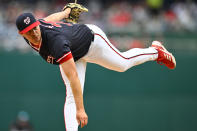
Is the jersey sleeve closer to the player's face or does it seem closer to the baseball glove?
the player's face

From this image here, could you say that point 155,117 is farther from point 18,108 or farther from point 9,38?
point 9,38

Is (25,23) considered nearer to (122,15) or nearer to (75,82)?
(75,82)

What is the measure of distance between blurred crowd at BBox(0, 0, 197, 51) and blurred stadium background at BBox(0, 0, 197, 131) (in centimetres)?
3

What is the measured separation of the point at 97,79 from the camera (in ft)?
30.4

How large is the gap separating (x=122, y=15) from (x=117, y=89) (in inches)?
76.0

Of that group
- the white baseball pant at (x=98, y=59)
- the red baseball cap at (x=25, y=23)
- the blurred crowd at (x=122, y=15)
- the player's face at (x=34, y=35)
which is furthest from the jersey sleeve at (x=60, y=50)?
the blurred crowd at (x=122, y=15)

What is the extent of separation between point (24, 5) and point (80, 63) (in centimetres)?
552

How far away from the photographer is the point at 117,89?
9.22 meters

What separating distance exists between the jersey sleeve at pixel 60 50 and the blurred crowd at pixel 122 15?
176 inches

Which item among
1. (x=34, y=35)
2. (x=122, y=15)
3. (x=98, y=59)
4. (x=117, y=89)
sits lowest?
(x=117, y=89)

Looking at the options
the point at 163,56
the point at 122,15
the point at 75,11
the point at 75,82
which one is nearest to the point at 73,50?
the point at 75,82

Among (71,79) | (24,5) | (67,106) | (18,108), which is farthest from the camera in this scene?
(24,5)

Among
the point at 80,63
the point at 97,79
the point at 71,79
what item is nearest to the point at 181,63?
the point at 97,79

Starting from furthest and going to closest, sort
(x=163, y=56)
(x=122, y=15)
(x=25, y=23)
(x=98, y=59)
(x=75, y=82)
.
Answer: (x=122, y=15) → (x=163, y=56) → (x=98, y=59) → (x=75, y=82) → (x=25, y=23)
